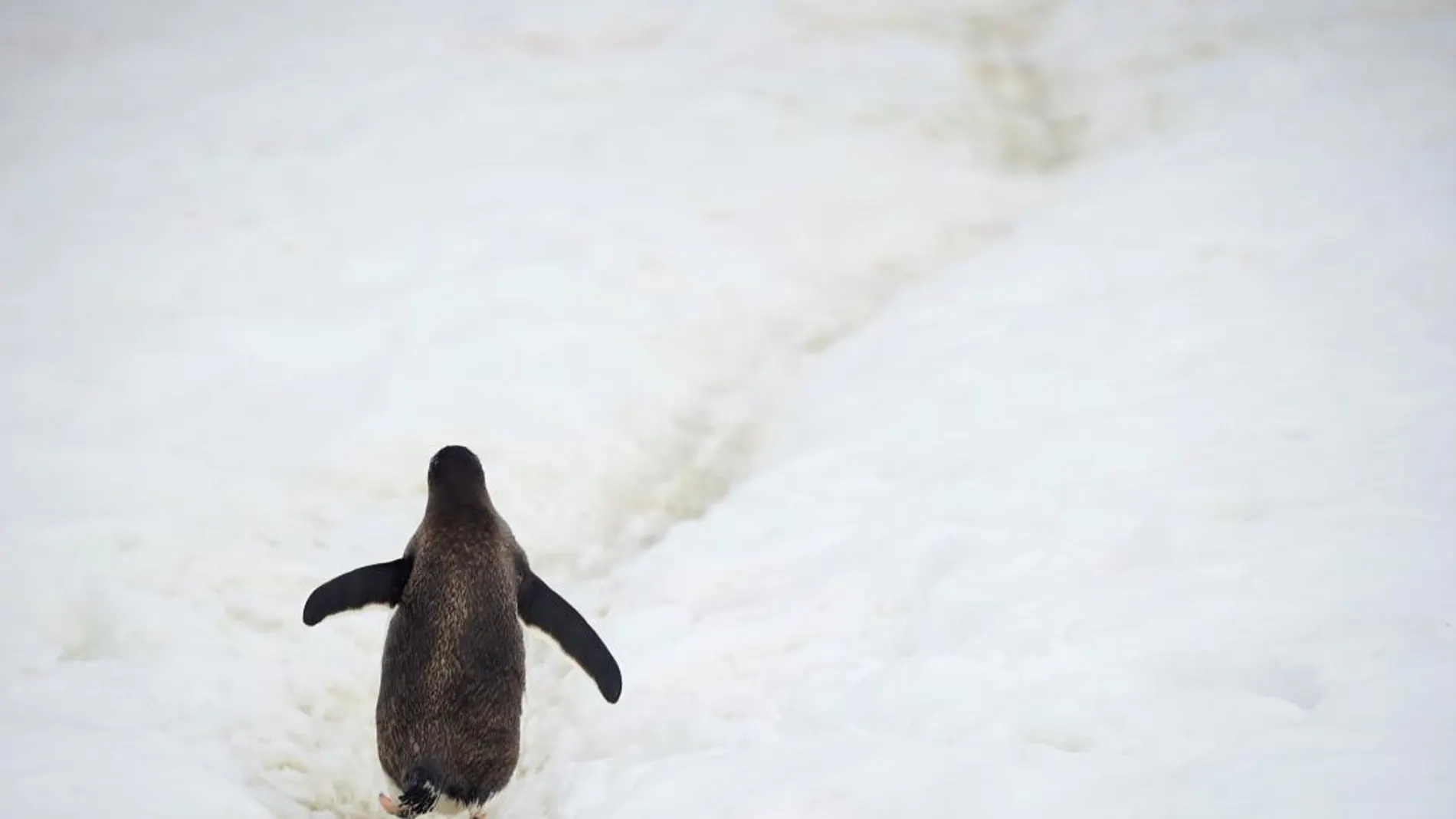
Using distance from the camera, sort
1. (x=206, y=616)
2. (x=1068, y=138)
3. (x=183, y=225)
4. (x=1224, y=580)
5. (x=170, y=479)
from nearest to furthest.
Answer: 1. (x=1224, y=580)
2. (x=206, y=616)
3. (x=170, y=479)
4. (x=183, y=225)
5. (x=1068, y=138)

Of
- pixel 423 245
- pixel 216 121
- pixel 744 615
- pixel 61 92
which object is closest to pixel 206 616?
pixel 744 615

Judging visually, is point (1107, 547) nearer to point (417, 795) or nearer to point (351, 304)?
point (417, 795)

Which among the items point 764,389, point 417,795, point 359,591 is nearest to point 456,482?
point 359,591

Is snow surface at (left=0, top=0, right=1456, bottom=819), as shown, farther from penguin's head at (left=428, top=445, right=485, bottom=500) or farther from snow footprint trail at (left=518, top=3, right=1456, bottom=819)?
penguin's head at (left=428, top=445, right=485, bottom=500)

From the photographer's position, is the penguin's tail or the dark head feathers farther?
the dark head feathers

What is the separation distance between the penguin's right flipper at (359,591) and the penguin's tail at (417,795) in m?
0.59

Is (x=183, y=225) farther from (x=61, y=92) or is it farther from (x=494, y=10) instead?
(x=494, y=10)

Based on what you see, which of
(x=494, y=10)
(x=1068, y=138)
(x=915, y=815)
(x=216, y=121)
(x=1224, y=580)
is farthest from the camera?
(x=494, y=10)

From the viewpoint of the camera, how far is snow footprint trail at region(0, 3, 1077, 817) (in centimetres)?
408

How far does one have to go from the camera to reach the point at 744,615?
4.33 meters

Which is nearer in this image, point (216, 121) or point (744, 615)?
point (744, 615)

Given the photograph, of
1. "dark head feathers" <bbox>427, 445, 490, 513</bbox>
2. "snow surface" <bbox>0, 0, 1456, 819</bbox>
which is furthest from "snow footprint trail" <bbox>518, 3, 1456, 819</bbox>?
"dark head feathers" <bbox>427, 445, 490, 513</bbox>

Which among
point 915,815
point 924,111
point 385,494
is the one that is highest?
point 924,111

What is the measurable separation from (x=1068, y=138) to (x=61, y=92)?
270 inches
